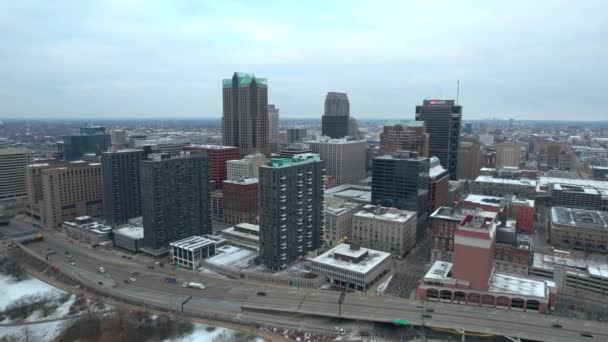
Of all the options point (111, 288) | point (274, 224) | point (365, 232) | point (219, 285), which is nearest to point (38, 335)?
point (111, 288)

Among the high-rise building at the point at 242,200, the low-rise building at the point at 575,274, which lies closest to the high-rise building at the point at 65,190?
the high-rise building at the point at 242,200

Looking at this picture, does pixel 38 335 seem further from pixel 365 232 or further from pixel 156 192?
pixel 365 232

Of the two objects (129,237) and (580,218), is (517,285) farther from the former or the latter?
(129,237)

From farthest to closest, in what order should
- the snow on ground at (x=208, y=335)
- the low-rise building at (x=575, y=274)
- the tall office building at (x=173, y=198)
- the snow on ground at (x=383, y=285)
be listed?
1. the tall office building at (x=173, y=198)
2. the snow on ground at (x=383, y=285)
3. the low-rise building at (x=575, y=274)
4. the snow on ground at (x=208, y=335)

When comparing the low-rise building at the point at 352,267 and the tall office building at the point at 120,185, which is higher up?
the tall office building at the point at 120,185

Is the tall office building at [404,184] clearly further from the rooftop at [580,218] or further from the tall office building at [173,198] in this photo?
the tall office building at [173,198]
